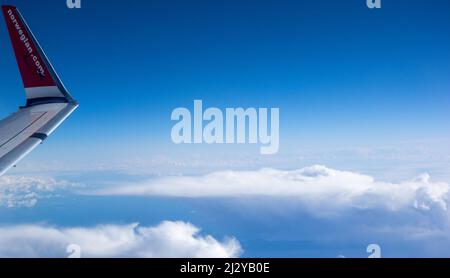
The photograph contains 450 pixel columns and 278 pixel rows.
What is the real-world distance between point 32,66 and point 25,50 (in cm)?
14

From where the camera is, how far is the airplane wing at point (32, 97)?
2.21 m

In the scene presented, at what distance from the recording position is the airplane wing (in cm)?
221

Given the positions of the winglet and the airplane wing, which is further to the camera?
the winglet

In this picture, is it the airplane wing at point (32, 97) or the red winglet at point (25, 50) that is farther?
the red winglet at point (25, 50)

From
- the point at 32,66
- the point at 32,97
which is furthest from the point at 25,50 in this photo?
the point at 32,97

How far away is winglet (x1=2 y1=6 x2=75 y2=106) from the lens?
2.55 metres

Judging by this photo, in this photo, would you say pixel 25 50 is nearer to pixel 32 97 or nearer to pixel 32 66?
pixel 32 66

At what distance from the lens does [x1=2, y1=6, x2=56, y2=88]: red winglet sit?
2.54 meters

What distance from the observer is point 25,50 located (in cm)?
258

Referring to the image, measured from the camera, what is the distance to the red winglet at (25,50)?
254 centimetres
